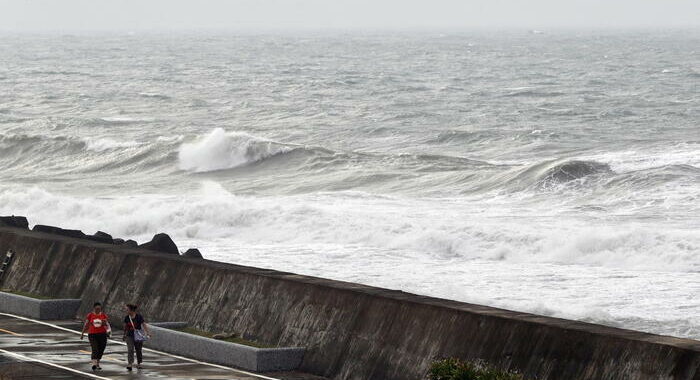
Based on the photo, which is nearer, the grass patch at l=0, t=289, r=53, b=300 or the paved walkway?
the paved walkway

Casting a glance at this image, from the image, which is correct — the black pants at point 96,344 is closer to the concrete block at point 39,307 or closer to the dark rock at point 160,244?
the concrete block at point 39,307

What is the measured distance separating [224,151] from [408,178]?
12.1 meters

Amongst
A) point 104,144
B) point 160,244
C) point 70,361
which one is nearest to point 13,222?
point 160,244

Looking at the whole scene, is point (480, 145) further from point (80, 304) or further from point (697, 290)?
point (80, 304)

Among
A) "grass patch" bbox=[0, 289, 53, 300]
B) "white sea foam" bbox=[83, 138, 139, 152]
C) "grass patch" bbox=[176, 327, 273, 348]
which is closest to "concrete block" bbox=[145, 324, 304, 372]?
"grass patch" bbox=[176, 327, 273, 348]

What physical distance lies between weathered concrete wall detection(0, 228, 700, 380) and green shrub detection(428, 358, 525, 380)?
88cm

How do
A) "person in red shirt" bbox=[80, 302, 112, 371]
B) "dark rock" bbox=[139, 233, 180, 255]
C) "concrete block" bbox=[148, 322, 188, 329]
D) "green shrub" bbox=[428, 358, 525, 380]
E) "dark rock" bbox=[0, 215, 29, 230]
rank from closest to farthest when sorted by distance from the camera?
1. "green shrub" bbox=[428, 358, 525, 380]
2. "person in red shirt" bbox=[80, 302, 112, 371]
3. "concrete block" bbox=[148, 322, 188, 329]
4. "dark rock" bbox=[139, 233, 180, 255]
5. "dark rock" bbox=[0, 215, 29, 230]

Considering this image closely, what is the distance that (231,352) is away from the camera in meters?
18.4

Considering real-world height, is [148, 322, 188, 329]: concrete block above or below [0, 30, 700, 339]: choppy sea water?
above

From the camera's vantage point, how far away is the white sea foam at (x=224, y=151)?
177 feet

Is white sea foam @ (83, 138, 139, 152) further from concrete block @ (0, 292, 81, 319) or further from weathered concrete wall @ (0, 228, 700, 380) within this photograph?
concrete block @ (0, 292, 81, 319)

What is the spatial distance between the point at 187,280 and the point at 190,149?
35.7m

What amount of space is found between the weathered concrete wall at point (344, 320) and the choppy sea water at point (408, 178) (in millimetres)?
6846

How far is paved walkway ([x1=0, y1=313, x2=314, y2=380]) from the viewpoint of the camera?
16938mm
